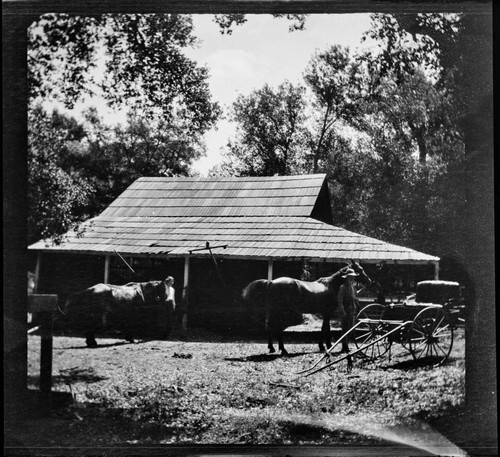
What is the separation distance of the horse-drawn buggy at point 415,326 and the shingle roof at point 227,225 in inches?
11.4

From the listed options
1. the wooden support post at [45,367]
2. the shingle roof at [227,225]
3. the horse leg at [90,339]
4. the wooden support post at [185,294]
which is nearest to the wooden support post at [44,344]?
the wooden support post at [45,367]

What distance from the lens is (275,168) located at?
4.29 meters

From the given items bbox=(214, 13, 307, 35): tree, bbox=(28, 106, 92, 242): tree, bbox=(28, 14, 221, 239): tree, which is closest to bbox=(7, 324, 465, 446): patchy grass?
bbox=(28, 106, 92, 242): tree

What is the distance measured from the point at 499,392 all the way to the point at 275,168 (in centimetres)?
230

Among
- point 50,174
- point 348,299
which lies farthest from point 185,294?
point 50,174

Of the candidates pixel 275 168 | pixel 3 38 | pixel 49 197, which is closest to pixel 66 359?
pixel 49 197

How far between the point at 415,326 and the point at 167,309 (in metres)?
1.82

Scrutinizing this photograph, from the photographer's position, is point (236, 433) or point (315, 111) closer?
point (236, 433)

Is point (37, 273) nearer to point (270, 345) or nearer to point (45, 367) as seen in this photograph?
point (45, 367)

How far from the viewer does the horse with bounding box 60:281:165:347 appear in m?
4.10

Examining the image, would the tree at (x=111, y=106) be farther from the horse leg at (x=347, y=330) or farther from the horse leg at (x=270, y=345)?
the horse leg at (x=347, y=330)

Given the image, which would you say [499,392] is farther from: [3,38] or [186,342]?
[3,38]

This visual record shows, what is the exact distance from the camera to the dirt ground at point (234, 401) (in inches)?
158

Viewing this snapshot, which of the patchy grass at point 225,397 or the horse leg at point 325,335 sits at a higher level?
the horse leg at point 325,335
